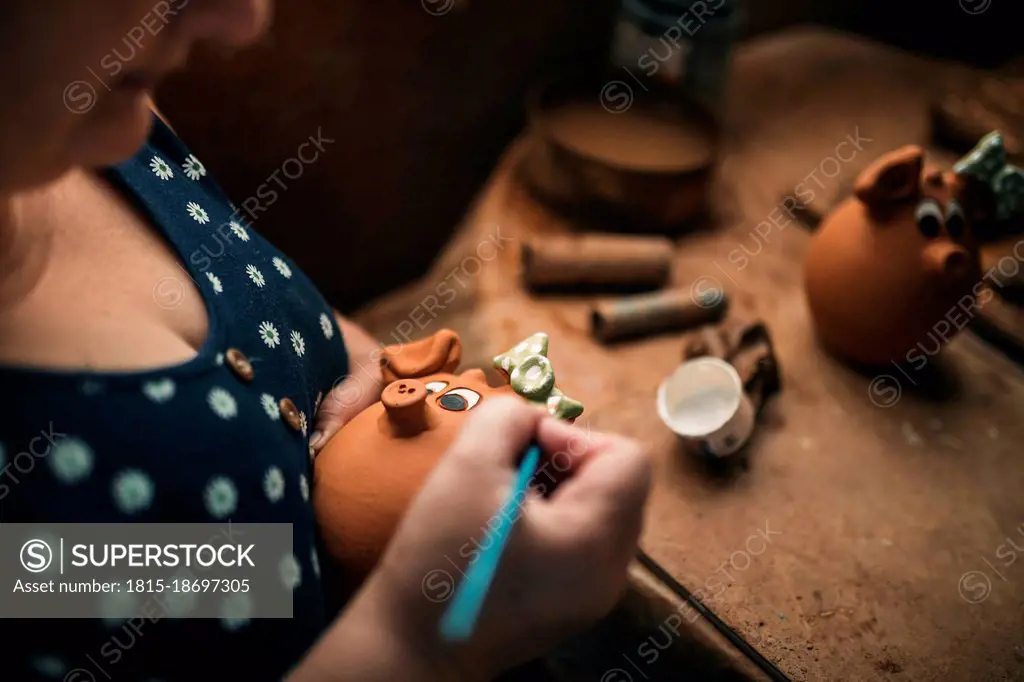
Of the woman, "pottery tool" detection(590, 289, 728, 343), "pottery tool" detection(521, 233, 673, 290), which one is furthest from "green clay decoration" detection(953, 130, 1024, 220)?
the woman

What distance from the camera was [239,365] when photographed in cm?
78

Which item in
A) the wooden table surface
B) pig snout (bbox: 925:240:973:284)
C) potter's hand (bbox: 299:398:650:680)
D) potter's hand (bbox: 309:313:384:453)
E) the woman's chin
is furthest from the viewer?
pig snout (bbox: 925:240:973:284)

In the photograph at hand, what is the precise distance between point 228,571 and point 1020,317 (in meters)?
1.86

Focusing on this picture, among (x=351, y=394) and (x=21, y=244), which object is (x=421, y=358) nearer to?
(x=351, y=394)

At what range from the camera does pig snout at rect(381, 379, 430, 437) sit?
81 centimetres

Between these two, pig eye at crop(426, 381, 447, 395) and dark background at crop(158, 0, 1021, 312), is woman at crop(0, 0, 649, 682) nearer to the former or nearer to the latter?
pig eye at crop(426, 381, 447, 395)

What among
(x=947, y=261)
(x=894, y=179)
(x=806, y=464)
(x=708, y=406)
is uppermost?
(x=894, y=179)

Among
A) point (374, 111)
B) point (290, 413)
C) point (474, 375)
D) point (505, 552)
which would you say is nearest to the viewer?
point (505, 552)

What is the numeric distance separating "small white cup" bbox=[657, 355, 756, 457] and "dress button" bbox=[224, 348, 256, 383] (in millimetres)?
916

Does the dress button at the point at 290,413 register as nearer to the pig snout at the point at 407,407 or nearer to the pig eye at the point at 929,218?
the pig snout at the point at 407,407

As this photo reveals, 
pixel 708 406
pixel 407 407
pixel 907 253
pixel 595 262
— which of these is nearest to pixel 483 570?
pixel 407 407

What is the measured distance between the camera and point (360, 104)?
6.51 ft

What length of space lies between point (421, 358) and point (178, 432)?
0.32 meters

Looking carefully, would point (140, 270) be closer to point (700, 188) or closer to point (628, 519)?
point (628, 519)
